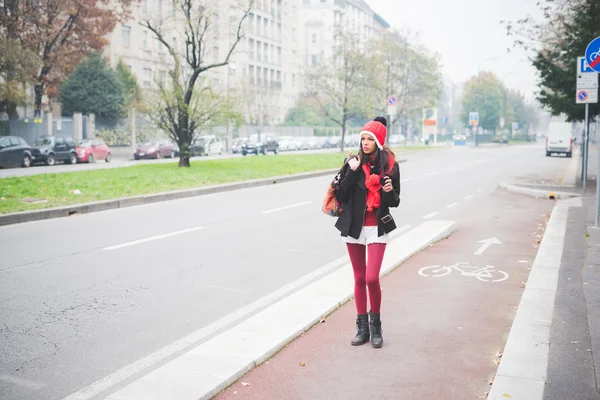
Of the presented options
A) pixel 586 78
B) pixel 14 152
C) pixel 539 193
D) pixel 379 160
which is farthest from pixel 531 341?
pixel 14 152

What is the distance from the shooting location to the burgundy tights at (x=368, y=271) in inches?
206

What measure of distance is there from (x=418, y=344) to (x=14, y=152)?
30038 millimetres

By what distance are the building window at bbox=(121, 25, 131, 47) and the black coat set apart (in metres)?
55.3

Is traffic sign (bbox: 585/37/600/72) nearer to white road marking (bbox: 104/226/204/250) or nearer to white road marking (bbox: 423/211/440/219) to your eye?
white road marking (bbox: 423/211/440/219)

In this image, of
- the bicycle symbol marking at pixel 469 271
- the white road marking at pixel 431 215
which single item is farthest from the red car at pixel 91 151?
the bicycle symbol marking at pixel 469 271

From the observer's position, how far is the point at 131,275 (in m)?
7.81

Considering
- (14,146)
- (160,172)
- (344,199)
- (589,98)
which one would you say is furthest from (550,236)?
(14,146)

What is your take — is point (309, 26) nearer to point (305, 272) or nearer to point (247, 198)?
point (247, 198)

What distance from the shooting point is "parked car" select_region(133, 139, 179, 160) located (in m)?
42.4

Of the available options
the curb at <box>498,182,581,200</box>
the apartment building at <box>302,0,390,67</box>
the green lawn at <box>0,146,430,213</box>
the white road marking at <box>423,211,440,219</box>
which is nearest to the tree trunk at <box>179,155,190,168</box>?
the green lawn at <box>0,146,430,213</box>

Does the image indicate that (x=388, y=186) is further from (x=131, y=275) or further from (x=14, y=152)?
(x=14, y=152)

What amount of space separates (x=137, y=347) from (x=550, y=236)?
7618 millimetres

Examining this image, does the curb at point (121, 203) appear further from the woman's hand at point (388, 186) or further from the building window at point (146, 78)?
the building window at point (146, 78)

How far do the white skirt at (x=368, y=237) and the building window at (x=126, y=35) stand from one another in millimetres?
55361
